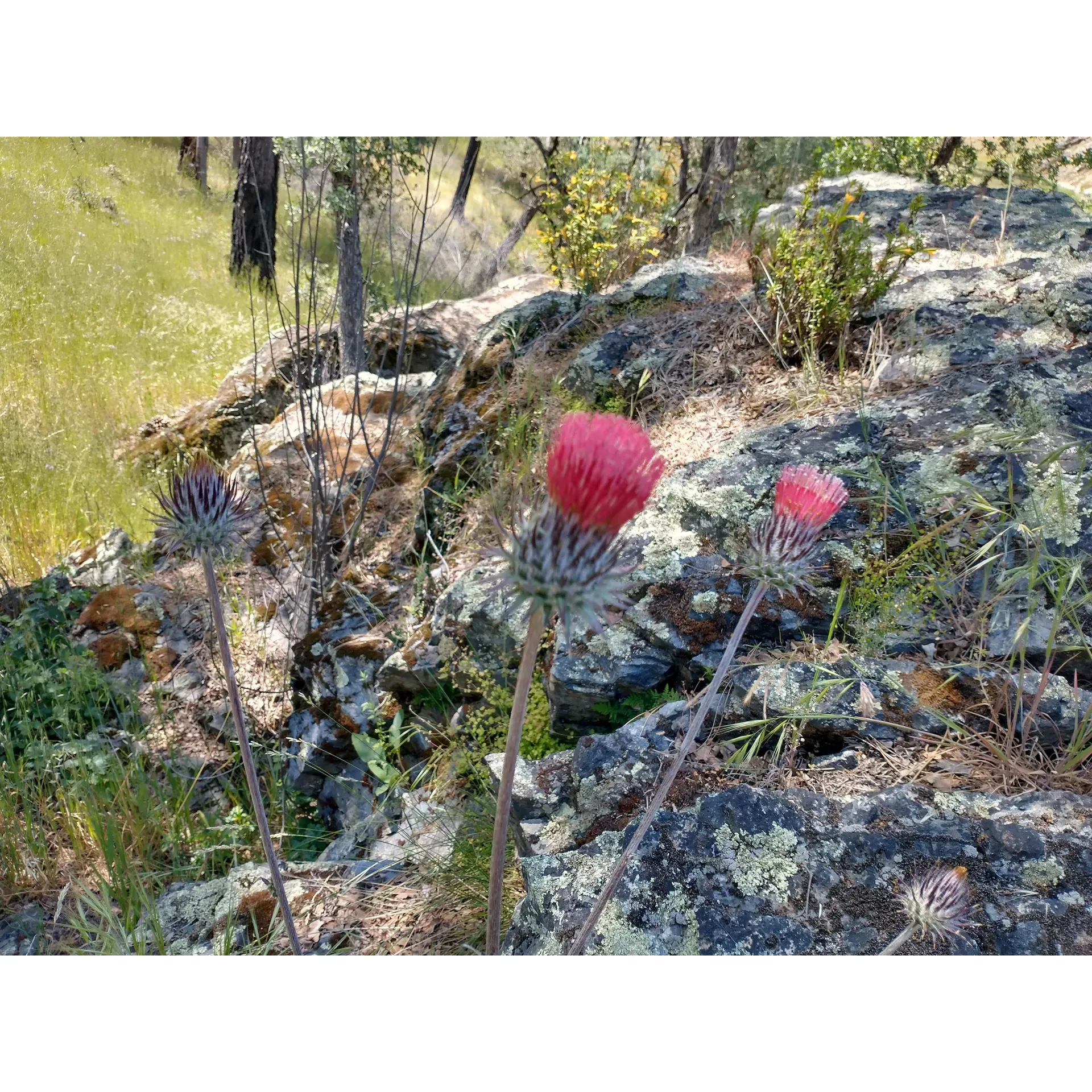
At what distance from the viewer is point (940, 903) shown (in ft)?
3.59

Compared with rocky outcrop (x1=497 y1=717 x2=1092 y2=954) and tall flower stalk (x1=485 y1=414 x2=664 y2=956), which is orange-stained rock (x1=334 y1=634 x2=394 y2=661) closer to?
rocky outcrop (x1=497 y1=717 x2=1092 y2=954)

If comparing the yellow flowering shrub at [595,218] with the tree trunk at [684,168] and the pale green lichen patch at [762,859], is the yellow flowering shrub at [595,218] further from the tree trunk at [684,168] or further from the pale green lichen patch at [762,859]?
the pale green lichen patch at [762,859]

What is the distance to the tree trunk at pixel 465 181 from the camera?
3.19 metres

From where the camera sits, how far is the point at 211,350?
10.5ft

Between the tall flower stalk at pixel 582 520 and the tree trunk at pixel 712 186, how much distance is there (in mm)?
3788

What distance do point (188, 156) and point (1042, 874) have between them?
10.1 ft

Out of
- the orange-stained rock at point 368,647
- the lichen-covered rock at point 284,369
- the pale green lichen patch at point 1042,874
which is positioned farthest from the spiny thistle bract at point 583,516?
the lichen-covered rock at point 284,369

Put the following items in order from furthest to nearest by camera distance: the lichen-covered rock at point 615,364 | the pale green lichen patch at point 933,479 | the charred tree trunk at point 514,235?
Result: 1. the charred tree trunk at point 514,235
2. the lichen-covered rock at point 615,364
3. the pale green lichen patch at point 933,479

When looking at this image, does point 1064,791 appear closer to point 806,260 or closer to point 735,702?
point 735,702

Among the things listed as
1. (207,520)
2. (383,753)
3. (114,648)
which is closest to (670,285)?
(383,753)

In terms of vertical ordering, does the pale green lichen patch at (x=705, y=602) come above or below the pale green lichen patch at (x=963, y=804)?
above

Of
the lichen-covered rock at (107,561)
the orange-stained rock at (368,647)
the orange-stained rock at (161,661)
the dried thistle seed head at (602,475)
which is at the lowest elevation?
Answer: the orange-stained rock at (161,661)
